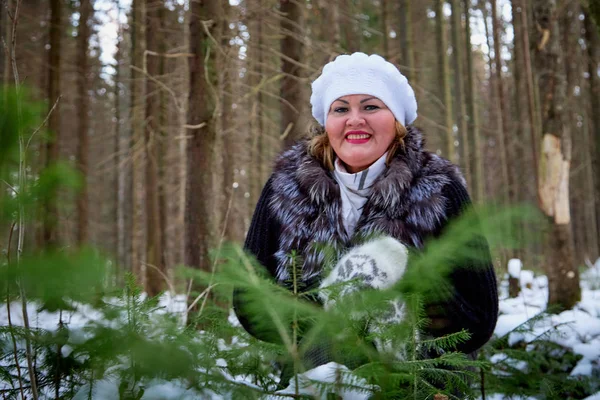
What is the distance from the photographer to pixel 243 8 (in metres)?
5.99

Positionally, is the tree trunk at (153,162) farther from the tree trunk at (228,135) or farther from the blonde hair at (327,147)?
the blonde hair at (327,147)

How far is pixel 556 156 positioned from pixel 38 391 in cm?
545

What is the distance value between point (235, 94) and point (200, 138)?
6.21 ft

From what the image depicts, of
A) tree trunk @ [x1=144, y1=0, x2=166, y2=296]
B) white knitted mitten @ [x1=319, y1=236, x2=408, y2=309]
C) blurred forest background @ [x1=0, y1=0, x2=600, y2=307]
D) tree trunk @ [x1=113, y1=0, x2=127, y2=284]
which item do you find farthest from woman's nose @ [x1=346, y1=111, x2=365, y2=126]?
tree trunk @ [x1=144, y1=0, x2=166, y2=296]

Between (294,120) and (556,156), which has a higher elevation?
(294,120)

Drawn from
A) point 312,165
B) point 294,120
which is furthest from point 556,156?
point 312,165

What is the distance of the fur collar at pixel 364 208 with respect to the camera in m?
1.96

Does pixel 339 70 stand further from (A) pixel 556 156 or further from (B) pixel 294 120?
(B) pixel 294 120

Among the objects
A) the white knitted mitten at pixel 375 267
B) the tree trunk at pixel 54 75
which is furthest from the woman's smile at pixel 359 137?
the tree trunk at pixel 54 75

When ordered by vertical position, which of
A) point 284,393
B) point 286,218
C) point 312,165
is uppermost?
point 312,165

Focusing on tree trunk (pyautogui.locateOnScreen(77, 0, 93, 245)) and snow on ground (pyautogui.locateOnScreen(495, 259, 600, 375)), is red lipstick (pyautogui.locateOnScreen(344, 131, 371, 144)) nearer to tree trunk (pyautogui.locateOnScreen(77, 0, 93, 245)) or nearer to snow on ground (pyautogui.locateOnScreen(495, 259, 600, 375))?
snow on ground (pyautogui.locateOnScreen(495, 259, 600, 375))

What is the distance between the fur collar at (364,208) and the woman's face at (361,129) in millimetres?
112

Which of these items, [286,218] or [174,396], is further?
→ [286,218]

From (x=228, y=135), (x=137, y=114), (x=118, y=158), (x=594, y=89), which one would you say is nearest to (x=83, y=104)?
(x=137, y=114)
